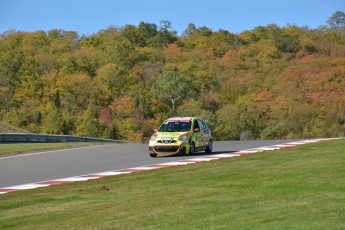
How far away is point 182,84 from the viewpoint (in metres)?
115

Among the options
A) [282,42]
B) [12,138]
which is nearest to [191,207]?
[12,138]

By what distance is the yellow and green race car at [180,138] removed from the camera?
2477 cm

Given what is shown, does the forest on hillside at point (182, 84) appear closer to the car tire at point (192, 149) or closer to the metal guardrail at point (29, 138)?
the metal guardrail at point (29, 138)

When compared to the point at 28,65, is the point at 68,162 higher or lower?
lower

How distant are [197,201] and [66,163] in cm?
1217

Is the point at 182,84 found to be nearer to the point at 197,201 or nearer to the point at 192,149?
the point at 192,149

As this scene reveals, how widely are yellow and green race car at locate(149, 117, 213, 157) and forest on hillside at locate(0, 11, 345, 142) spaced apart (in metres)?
62.5

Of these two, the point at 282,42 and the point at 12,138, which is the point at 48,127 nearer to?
the point at 282,42

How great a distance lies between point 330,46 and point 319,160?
4754 inches

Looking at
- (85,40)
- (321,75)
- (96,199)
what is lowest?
(96,199)

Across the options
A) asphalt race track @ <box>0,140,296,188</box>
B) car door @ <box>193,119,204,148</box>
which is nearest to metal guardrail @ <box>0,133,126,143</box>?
asphalt race track @ <box>0,140,296,188</box>

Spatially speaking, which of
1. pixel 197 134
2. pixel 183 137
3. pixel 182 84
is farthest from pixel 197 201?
pixel 182 84

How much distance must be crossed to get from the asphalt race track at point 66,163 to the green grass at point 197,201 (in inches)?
106

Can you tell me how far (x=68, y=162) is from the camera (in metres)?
23.8
